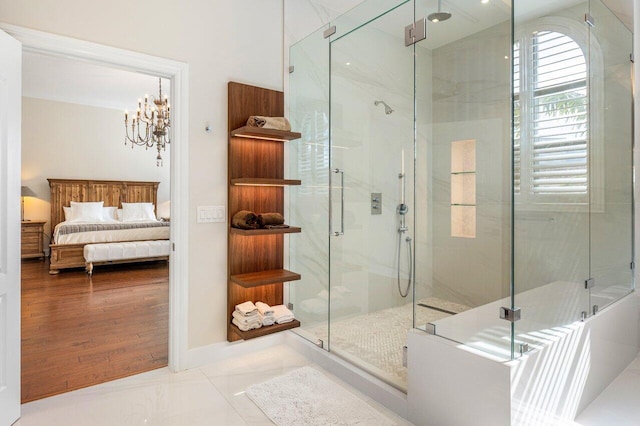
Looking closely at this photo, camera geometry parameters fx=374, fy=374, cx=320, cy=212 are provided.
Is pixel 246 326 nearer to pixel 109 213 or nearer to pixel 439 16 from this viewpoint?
pixel 439 16

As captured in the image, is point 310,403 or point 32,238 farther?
point 32,238

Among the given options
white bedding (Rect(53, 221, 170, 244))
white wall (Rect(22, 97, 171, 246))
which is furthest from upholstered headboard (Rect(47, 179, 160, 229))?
white bedding (Rect(53, 221, 170, 244))

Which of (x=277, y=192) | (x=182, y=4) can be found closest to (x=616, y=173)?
(x=277, y=192)

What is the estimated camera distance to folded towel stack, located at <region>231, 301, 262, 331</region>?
2809mm

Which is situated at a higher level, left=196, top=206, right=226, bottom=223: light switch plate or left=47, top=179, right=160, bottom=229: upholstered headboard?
left=47, top=179, right=160, bottom=229: upholstered headboard

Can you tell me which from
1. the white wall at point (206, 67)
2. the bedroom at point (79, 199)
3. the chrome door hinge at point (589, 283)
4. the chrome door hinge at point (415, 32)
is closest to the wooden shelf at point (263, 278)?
the white wall at point (206, 67)

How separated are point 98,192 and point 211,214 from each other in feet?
21.2

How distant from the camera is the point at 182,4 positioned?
2.67m

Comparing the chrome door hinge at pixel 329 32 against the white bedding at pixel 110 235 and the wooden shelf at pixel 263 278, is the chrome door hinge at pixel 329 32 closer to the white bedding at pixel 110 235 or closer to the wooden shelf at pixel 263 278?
the wooden shelf at pixel 263 278

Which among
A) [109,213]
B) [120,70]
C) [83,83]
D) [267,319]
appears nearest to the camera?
[267,319]

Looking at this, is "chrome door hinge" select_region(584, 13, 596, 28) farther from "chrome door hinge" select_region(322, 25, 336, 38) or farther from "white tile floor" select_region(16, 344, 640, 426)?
"white tile floor" select_region(16, 344, 640, 426)

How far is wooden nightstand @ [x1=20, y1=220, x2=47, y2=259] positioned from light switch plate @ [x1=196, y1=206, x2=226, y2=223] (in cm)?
613

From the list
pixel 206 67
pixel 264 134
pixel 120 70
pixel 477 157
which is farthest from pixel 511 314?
pixel 120 70

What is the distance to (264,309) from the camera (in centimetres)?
293
